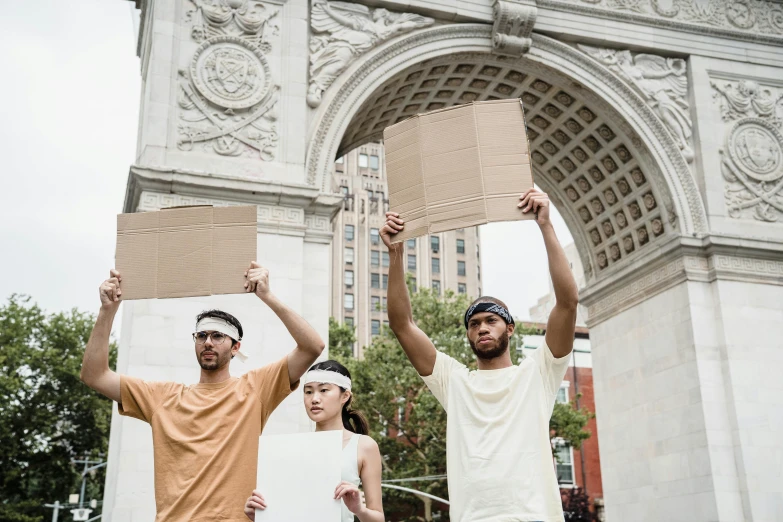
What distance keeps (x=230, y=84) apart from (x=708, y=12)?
11.4 metres

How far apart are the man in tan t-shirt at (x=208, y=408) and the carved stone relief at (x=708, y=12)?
50.9 ft

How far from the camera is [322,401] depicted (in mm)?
4941

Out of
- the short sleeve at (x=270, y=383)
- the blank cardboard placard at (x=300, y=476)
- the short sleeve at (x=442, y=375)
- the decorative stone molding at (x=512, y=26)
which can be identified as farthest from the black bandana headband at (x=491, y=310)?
the decorative stone molding at (x=512, y=26)

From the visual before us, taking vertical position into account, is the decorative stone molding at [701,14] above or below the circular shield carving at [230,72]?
above

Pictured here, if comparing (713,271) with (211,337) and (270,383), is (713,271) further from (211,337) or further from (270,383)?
(211,337)

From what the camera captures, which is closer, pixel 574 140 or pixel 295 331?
pixel 295 331

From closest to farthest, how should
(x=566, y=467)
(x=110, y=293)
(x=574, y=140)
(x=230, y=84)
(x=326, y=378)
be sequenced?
(x=326, y=378), (x=110, y=293), (x=230, y=84), (x=574, y=140), (x=566, y=467)

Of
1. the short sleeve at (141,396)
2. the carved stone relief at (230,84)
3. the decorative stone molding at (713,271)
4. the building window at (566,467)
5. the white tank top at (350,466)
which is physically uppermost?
the carved stone relief at (230,84)

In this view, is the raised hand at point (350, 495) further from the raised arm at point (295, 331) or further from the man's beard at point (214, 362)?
the man's beard at point (214, 362)

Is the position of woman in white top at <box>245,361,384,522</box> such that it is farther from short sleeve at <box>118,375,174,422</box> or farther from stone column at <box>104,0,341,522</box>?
stone column at <box>104,0,341,522</box>

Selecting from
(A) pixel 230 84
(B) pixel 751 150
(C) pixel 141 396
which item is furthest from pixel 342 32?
(C) pixel 141 396

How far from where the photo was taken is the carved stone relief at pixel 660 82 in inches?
737

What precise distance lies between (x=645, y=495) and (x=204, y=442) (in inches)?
601

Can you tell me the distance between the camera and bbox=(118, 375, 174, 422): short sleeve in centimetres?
514
